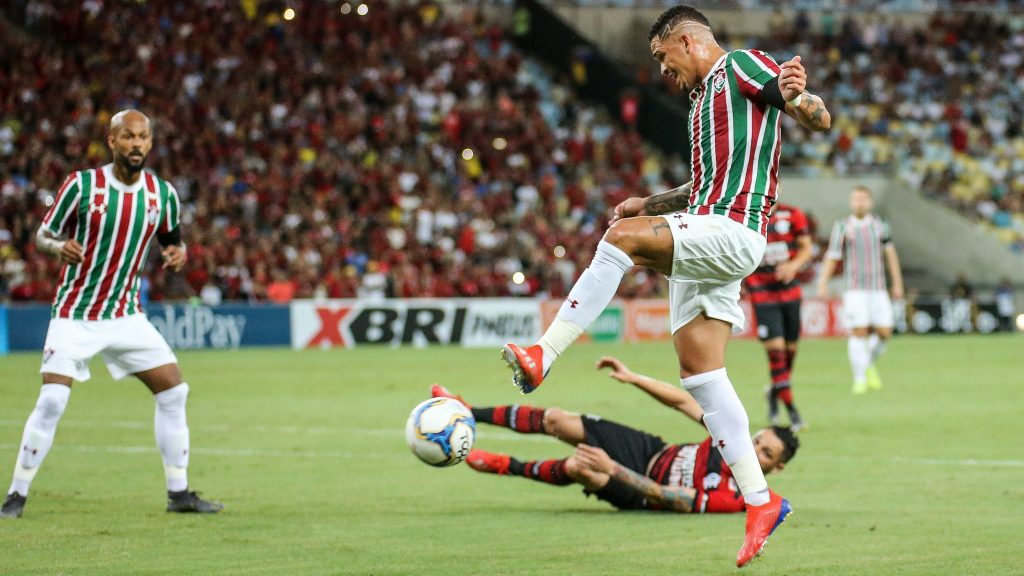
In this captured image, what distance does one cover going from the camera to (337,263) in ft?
102

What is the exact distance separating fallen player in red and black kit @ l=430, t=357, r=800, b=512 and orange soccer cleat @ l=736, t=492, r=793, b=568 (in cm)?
186

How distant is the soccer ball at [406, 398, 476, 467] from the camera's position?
687 cm

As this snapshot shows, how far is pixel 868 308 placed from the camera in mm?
18188

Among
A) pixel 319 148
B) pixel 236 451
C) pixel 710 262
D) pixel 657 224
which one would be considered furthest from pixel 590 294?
pixel 319 148

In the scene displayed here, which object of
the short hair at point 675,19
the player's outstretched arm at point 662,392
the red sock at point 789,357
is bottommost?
the player's outstretched arm at point 662,392

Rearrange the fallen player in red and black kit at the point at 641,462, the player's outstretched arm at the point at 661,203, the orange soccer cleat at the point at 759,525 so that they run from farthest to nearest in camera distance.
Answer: the fallen player in red and black kit at the point at 641,462, the player's outstretched arm at the point at 661,203, the orange soccer cleat at the point at 759,525

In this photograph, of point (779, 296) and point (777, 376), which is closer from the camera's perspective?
point (777, 376)

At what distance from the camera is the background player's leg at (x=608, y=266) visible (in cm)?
607

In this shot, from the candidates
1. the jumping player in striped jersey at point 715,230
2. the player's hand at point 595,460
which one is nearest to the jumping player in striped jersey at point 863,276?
the player's hand at point 595,460

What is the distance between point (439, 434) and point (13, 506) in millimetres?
3053

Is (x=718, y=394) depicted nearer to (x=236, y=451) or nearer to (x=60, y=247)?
(x=60, y=247)

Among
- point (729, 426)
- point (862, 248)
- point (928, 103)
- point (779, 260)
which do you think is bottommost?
point (729, 426)

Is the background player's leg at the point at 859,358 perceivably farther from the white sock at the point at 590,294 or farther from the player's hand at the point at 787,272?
the white sock at the point at 590,294

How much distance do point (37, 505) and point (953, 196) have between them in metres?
35.3
